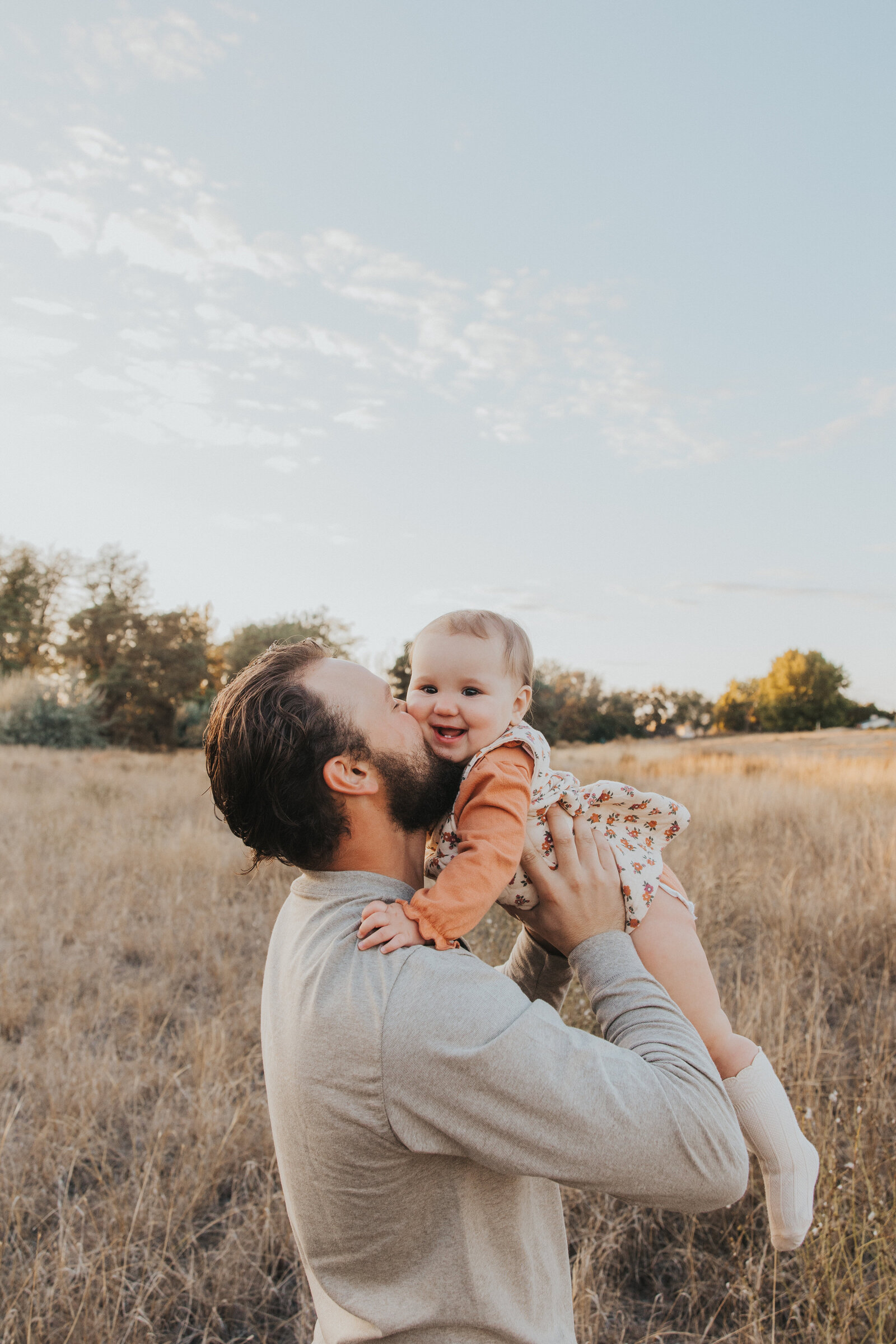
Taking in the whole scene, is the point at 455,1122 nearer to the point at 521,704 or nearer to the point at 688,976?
the point at 688,976

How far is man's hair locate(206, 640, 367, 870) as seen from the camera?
1.37 meters

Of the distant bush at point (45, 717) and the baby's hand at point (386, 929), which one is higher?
the baby's hand at point (386, 929)

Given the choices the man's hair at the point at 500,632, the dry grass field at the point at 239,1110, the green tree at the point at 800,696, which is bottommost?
the dry grass field at the point at 239,1110

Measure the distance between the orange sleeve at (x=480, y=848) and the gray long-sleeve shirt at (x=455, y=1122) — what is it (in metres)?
0.12

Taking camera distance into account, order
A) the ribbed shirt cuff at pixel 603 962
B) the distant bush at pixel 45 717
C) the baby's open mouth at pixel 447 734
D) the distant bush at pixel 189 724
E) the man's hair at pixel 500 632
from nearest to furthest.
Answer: the ribbed shirt cuff at pixel 603 962 < the baby's open mouth at pixel 447 734 < the man's hair at pixel 500 632 < the distant bush at pixel 45 717 < the distant bush at pixel 189 724

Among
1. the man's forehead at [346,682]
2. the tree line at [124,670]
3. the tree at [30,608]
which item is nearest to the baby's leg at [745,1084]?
the man's forehead at [346,682]

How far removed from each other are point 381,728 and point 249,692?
0.26 metres

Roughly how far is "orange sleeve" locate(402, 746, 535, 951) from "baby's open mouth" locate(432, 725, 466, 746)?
20cm

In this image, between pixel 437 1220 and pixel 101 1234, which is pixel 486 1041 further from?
pixel 101 1234

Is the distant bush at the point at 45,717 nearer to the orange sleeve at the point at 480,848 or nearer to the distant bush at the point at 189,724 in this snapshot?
the distant bush at the point at 189,724

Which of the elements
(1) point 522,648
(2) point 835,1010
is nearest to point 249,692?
(1) point 522,648

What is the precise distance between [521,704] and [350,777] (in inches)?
41.1

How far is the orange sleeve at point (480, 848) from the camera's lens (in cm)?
134

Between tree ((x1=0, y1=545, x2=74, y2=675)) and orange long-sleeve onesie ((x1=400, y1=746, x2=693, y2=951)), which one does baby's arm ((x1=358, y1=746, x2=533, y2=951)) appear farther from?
tree ((x1=0, y1=545, x2=74, y2=675))
